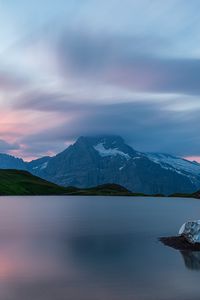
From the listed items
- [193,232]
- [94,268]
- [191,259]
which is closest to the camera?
[94,268]

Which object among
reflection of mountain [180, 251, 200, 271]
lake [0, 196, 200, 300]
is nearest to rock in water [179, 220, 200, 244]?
lake [0, 196, 200, 300]

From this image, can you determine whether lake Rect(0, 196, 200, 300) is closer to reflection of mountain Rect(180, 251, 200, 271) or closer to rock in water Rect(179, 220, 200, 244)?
reflection of mountain Rect(180, 251, 200, 271)

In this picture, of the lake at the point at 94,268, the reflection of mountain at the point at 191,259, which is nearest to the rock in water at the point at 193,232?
the lake at the point at 94,268

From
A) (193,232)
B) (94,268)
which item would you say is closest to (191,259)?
(193,232)

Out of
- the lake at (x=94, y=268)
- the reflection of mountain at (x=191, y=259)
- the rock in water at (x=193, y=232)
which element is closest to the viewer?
the lake at (x=94, y=268)

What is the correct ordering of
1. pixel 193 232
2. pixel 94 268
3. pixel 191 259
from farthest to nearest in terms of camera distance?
pixel 193 232 < pixel 191 259 < pixel 94 268

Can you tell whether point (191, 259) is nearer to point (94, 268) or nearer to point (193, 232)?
point (193, 232)

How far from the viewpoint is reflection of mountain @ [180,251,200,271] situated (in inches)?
2221

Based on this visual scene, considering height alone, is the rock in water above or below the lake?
above

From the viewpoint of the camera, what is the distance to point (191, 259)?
62.3m

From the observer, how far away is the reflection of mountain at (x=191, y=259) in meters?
56.4

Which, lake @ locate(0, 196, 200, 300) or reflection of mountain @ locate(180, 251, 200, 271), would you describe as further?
reflection of mountain @ locate(180, 251, 200, 271)

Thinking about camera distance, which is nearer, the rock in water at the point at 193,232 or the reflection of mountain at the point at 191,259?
the reflection of mountain at the point at 191,259

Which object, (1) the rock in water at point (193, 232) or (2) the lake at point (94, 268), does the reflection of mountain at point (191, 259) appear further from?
(1) the rock in water at point (193, 232)
